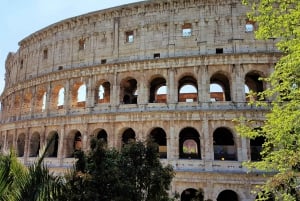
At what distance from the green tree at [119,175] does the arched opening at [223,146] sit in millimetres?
13578

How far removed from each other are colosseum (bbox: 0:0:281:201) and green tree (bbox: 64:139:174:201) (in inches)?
453

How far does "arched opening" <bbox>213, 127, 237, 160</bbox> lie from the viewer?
21062 millimetres

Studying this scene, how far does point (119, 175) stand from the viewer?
762cm

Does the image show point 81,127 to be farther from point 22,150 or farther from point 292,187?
point 292,187

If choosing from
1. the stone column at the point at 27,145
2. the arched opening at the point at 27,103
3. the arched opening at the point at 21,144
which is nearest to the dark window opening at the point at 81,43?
the arched opening at the point at 27,103

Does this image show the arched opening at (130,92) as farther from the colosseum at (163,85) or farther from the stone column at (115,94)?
the stone column at (115,94)

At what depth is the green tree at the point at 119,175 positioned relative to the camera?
676 centimetres

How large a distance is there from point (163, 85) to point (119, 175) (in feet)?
60.7

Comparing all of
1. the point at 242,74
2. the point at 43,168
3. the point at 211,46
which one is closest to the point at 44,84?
the point at 211,46

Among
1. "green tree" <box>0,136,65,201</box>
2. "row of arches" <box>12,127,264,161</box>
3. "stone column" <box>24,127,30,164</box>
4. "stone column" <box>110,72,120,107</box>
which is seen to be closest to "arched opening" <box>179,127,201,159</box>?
"row of arches" <box>12,127,264,161</box>

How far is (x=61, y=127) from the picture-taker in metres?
24.0

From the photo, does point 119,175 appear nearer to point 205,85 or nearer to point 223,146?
point 205,85

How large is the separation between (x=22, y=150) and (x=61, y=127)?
7.73m

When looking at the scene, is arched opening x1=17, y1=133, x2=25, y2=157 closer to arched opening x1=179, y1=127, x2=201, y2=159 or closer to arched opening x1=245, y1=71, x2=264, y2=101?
arched opening x1=179, y1=127, x2=201, y2=159
